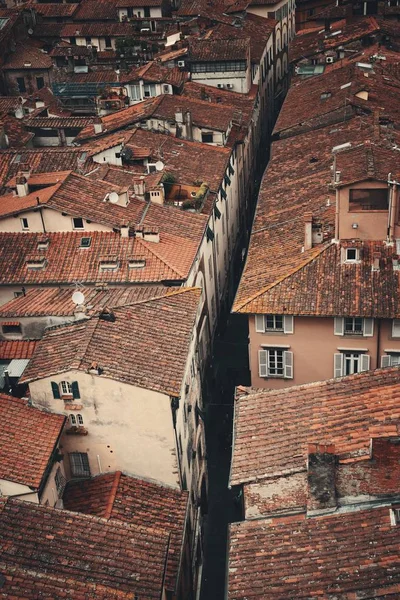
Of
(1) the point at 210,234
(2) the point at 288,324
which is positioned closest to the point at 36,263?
(1) the point at 210,234

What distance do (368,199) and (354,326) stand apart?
8.04 m

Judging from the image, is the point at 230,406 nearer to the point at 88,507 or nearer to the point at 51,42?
the point at 88,507

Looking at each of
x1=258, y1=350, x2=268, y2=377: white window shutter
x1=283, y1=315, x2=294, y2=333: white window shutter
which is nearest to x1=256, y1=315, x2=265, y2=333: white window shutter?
x1=283, y1=315, x2=294, y2=333: white window shutter

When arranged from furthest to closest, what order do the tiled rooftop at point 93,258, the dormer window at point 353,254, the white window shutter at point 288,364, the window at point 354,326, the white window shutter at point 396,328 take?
1. the tiled rooftop at point 93,258
2. the white window shutter at point 288,364
3. the dormer window at point 353,254
4. the window at point 354,326
5. the white window shutter at point 396,328

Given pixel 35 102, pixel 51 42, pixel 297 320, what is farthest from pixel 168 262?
pixel 51 42

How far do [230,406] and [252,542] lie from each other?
29850 mm

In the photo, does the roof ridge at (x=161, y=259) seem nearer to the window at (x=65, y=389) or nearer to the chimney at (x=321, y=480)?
the window at (x=65, y=389)

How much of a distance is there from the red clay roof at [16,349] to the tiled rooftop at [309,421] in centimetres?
1609

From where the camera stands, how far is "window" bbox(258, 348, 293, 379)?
4903 cm

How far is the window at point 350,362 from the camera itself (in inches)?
1890

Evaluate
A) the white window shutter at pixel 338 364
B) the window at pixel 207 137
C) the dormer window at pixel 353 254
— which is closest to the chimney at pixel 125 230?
the dormer window at pixel 353 254

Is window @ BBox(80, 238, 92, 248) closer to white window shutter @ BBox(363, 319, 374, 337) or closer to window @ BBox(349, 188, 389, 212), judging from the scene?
window @ BBox(349, 188, 389, 212)

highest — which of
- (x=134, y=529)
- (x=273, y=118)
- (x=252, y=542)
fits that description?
(x=252, y=542)

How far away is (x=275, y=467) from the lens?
3206cm
